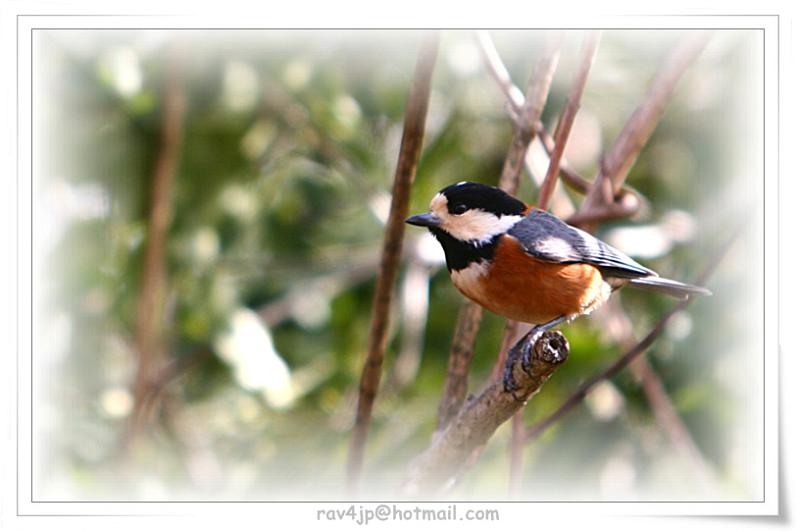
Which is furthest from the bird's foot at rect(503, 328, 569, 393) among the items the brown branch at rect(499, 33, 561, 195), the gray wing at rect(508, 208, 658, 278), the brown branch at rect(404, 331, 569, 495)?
the brown branch at rect(499, 33, 561, 195)

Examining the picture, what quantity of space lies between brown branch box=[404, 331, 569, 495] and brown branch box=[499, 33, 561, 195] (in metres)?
0.66

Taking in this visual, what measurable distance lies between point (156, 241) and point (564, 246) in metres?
1.54

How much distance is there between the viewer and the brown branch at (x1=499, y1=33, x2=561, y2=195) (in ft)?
8.70

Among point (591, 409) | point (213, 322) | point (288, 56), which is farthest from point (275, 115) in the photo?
point (591, 409)

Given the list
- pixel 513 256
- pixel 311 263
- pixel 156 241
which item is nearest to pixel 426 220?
pixel 513 256

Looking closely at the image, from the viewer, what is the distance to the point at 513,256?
2574mm

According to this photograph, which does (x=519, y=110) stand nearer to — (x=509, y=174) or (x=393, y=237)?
(x=509, y=174)

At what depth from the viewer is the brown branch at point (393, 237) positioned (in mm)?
2619

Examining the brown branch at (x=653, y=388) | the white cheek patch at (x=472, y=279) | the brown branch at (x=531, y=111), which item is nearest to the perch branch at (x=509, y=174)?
the brown branch at (x=531, y=111)

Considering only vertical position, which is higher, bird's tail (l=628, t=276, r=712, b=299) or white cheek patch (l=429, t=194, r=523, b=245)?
white cheek patch (l=429, t=194, r=523, b=245)

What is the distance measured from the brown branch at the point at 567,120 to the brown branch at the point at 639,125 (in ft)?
0.86

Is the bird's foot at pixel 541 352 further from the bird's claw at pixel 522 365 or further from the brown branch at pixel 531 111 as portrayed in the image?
the brown branch at pixel 531 111

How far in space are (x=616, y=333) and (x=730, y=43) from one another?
1.24 meters

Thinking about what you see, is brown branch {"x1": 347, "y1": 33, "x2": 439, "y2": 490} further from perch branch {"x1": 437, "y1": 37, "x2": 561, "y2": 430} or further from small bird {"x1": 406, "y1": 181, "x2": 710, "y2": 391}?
perch branch {"x1": 437, "y1": 37, "x2": 561, "y2": 430}
